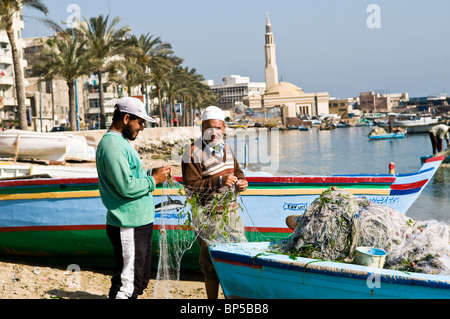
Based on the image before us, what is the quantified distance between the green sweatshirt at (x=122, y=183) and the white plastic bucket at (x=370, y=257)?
1946 mm

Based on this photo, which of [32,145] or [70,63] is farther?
[70,63]

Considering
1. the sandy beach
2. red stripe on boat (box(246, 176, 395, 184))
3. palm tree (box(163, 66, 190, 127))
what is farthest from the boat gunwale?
palm tree (box(163, 66, 190, 127))

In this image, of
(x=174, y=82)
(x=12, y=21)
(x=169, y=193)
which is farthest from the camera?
(x=174, y=82)

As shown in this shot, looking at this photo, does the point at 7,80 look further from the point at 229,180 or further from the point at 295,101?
the point at 295,101

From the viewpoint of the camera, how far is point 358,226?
4852 mm

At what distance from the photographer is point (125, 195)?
4277 mm

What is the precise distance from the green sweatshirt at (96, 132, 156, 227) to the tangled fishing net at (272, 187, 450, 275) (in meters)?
1.58

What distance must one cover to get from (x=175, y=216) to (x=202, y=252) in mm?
2541

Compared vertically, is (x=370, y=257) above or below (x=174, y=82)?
below

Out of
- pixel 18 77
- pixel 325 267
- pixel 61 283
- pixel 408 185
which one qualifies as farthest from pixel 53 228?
pixel 18 77

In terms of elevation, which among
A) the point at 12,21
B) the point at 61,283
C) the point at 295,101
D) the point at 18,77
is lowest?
the point at 61,283

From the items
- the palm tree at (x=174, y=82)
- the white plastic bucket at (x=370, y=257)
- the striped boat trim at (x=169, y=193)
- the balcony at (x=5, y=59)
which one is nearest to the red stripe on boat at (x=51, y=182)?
the striped boat trim at (x=169, y=193)

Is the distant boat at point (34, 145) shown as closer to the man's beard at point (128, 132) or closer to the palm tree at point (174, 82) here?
the man's beard at point (128, 132)

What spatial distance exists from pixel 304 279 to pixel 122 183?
1883mm
